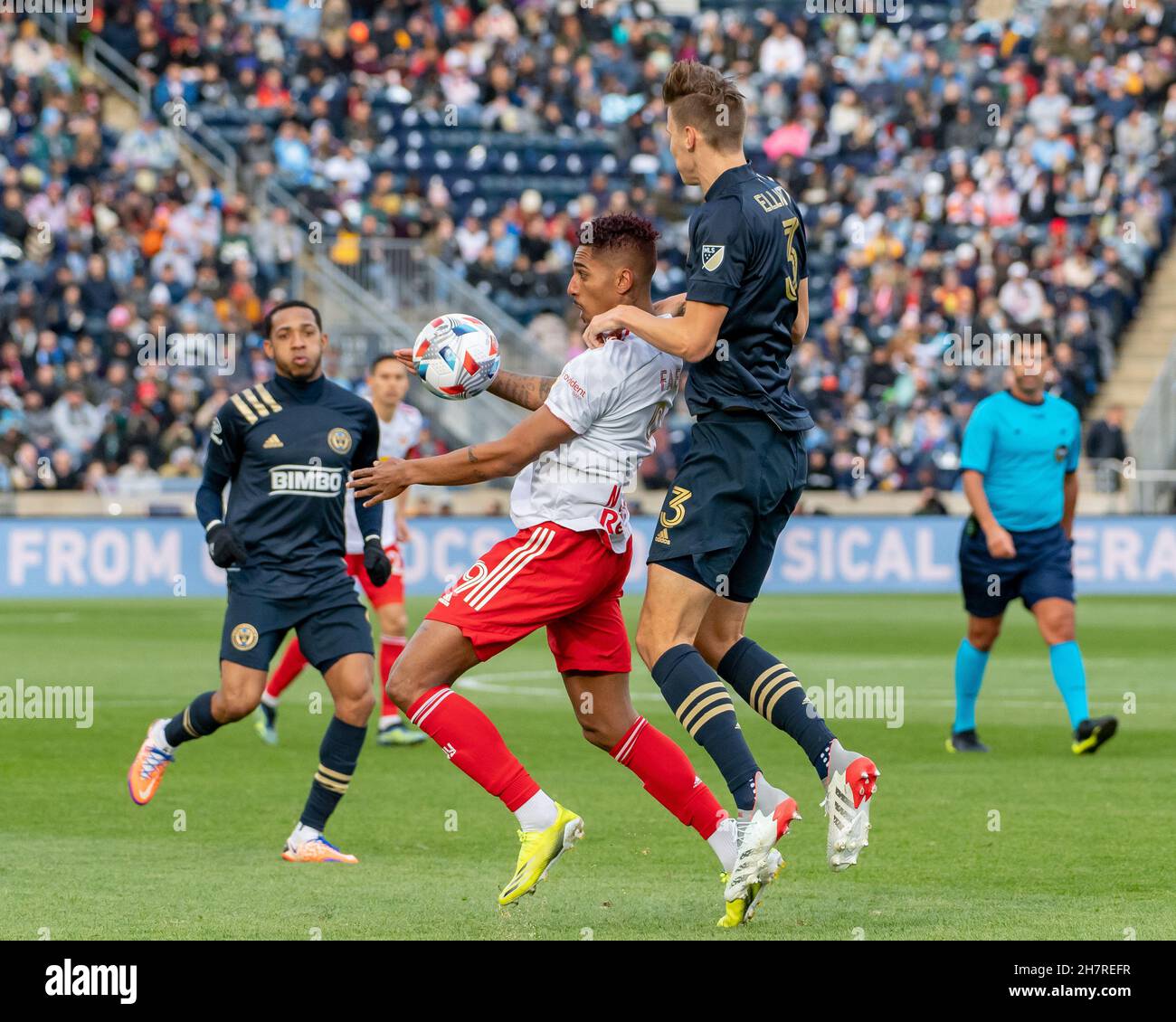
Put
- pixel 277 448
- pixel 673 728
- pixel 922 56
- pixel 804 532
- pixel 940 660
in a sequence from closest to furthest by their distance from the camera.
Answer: pixel 277 448 → pixel 673 728 → pixel 940 660 → pixel 804 532 → pixel 922 56

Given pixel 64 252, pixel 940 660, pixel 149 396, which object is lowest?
pixel 940 660

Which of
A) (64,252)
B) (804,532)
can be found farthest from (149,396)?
(804,532)

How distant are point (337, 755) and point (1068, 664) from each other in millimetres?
4665

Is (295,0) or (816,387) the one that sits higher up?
(295,0)

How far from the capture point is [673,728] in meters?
12.1

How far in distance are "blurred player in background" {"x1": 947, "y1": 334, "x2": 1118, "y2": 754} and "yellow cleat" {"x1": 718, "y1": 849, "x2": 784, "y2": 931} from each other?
202 inches

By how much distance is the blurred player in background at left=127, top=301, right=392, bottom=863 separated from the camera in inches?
318

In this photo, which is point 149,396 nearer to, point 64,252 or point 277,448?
point 64,252

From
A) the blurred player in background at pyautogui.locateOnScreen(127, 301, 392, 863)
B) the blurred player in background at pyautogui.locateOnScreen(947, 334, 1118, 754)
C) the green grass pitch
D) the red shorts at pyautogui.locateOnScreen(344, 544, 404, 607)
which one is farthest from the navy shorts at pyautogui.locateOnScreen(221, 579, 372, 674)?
the blurred player in background at pyautogui.locateOnScreen(947, 334, 1118, 754)

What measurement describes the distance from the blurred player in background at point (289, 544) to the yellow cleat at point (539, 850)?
1.73 meters

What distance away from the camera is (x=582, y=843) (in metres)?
8.15

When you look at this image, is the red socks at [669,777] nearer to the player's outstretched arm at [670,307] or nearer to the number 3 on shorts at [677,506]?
the number 3 on shorts at [677,506]

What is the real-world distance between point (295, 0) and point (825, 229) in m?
9.35

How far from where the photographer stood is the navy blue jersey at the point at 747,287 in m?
6.31
